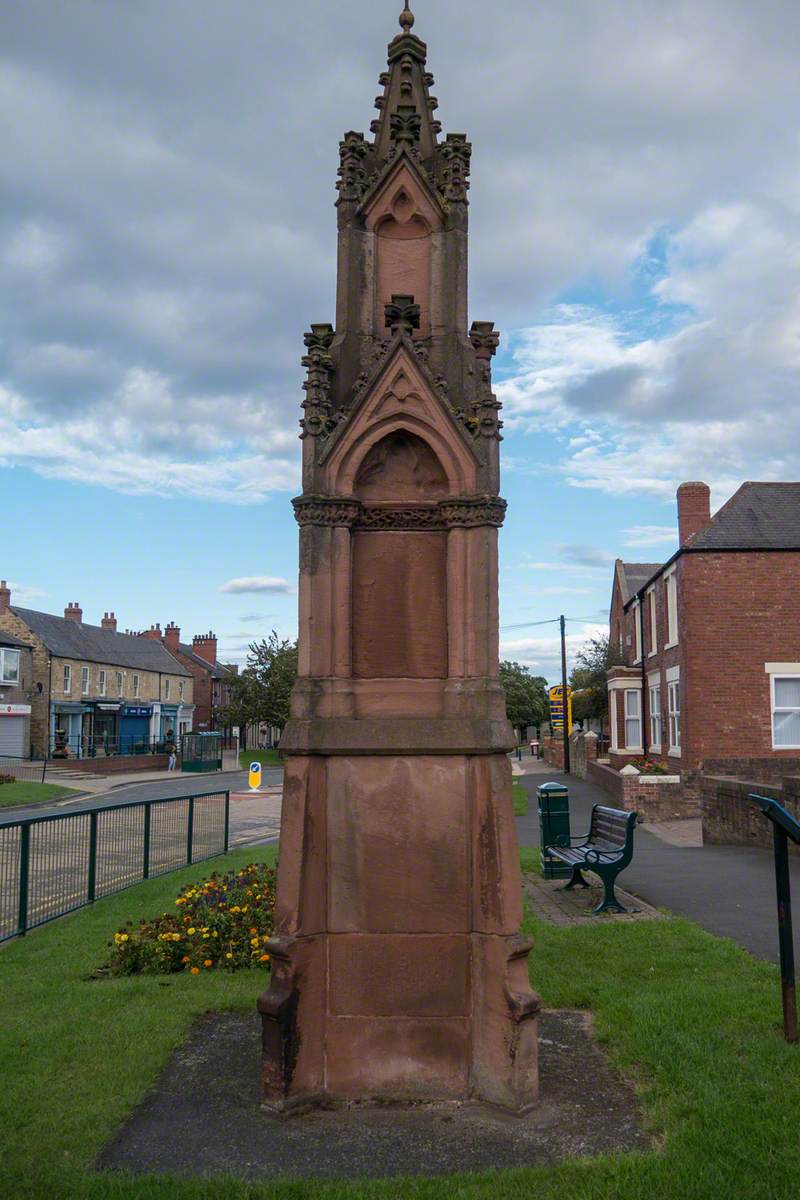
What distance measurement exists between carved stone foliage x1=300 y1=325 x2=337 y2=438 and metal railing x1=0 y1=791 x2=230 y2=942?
5.88 metres

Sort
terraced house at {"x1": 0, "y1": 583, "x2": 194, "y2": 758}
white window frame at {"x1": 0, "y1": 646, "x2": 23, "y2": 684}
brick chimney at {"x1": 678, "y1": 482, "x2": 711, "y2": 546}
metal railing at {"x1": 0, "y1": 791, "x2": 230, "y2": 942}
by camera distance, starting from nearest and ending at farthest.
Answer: metal railing at {"x1": 0, "y1": 791, "x2": 230, "y2": 942} < brick chimney at {"x1": 678, "y1": 482, "x2": 711, "y2": 546} < white window frame at {"x1": 0, "y1": 646, "x2": 23, "y2": 684} < terraced house at {"x1": 0, "y1": 583, "x2": 194, "y2": 758}

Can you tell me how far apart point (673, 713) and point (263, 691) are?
38.4 m

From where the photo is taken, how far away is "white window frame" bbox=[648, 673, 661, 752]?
29.2 m

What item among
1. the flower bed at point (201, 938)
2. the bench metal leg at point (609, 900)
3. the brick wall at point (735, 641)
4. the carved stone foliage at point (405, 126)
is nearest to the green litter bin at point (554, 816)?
the bench metal leg at point (609, 900)

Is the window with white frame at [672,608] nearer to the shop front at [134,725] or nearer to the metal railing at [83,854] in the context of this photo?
the metal railing at [83,854]

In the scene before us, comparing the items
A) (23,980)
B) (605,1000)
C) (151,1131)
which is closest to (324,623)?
(151,1131)

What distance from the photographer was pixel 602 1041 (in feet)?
20.6

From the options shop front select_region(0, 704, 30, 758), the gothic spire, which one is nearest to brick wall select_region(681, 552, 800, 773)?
the gothic spire

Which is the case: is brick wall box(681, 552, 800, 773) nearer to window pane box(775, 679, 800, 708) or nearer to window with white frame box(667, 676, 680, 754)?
window pane box(775, 679, 800, 708)

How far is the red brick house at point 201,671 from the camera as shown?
259ft

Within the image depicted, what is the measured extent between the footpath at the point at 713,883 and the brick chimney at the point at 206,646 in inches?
2680

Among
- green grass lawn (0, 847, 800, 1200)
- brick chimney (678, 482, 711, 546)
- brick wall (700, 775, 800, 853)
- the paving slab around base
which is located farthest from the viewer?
brick chimney (678, 482, 711, 546)

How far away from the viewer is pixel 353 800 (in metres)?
5.92

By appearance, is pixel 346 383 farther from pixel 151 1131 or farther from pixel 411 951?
pixel 151 1131
